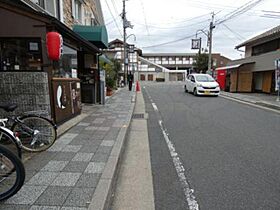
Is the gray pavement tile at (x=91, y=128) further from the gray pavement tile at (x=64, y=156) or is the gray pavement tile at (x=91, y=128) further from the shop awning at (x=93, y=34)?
the shop awning at (x=93, y=34)

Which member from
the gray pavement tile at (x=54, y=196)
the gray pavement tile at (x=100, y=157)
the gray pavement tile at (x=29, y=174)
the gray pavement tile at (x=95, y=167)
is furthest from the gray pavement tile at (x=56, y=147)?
the gray pavement tile at (x=54, y=196)

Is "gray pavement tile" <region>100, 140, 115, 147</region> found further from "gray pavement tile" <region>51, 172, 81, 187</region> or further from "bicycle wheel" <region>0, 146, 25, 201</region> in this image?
"bicycle wheel" <region>0, 146, 25, 201</region>

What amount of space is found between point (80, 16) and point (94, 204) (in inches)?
507

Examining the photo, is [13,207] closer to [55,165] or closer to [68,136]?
[55,165]

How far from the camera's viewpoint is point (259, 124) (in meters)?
7.79

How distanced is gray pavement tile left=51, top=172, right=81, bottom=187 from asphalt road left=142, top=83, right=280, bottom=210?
1.25m

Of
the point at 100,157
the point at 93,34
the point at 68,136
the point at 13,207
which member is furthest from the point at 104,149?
the point at 93,34

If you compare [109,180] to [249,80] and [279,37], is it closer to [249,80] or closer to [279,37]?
[279,37]

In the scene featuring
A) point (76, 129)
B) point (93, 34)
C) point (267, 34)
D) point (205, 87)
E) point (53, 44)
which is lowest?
point (76, 129)

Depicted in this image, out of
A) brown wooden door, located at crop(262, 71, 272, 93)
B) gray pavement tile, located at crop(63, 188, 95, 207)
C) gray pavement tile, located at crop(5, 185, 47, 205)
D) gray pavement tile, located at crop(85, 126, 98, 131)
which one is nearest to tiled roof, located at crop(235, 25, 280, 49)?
brown wooden door, located at crop(262, 71, 272, 93)

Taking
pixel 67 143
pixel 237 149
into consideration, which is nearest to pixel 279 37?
pixel 237 149

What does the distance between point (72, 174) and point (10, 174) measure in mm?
964

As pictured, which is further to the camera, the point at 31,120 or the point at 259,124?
the point at 259,124

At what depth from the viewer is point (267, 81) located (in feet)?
62.8
